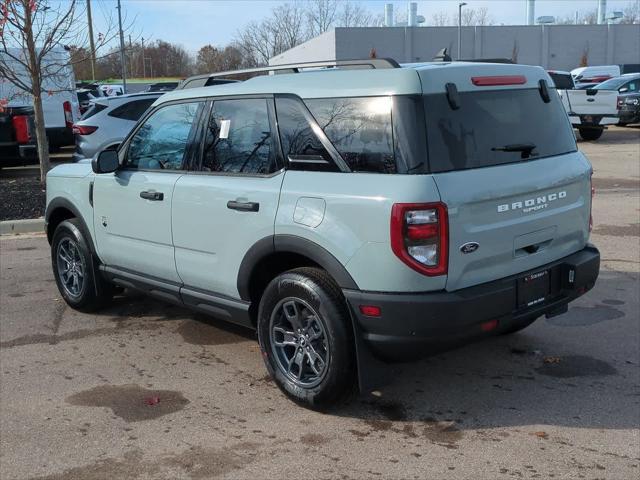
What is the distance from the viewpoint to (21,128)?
13703mm

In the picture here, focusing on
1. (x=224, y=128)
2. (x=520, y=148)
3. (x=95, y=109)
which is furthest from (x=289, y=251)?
(x=95, y=109)

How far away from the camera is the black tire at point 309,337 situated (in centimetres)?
378

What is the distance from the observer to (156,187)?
489 centimetres

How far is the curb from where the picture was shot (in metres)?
10.0

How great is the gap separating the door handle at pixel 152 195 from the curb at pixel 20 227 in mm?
5810

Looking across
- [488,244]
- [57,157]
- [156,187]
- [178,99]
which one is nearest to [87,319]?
[156,187]

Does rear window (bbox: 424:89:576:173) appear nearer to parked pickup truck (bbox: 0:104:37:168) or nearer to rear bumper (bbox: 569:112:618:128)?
parked pickup truck (bbox: 0:104:37:168)

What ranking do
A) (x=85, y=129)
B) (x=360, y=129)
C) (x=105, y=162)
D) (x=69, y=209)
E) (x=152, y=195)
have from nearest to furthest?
(x=360, y=129)
(x=152, y=195)
(x=105, y=162)
(x=69, y=209)
(x=85, y=129)

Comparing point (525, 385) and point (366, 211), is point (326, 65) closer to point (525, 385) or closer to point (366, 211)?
point (366, 211)

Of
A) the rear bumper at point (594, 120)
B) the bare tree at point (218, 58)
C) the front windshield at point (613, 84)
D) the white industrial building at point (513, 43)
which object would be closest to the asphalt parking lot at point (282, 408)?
the rear bumper at point (594, 120)

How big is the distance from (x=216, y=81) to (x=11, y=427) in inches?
116

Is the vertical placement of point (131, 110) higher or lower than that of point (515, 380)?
higher

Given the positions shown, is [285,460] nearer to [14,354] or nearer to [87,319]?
[14,354]

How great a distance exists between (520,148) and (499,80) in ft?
1.34
